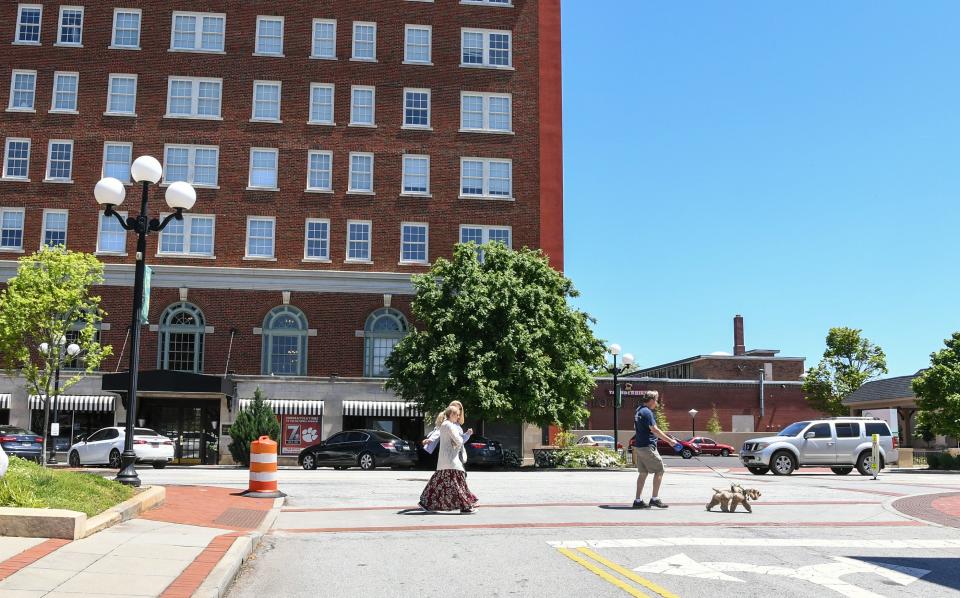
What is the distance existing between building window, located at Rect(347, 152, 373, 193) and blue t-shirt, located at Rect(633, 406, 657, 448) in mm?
30833

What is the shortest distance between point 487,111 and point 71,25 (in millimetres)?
19889

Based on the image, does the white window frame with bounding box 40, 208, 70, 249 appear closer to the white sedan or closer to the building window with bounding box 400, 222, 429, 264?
the white sedan

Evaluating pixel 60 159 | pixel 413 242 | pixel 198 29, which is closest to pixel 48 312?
pixel 60 159

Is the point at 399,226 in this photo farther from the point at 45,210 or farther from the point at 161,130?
the point at 45,210

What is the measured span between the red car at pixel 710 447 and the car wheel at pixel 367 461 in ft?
98.2

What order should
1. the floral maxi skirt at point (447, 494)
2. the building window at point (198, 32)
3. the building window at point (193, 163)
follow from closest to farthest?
1. the floral maxi skirt at point (447, 494)
2. the building window at point (193, 163)
3. the building window at point (198, 32)

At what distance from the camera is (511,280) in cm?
3828

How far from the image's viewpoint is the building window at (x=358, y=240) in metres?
44.2

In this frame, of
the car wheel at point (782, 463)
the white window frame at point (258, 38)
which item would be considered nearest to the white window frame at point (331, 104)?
the white window frame at point (258, 38)

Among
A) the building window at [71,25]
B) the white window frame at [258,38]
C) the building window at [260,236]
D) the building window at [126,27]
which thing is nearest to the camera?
the building window at [260,236]

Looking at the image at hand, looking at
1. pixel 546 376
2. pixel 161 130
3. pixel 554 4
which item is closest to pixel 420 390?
pixel 546 376

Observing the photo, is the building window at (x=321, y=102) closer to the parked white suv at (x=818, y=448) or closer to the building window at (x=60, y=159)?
the building window at (x=60, y=159)

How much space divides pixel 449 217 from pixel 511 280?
784cm

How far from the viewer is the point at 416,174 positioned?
45250 millimetres
